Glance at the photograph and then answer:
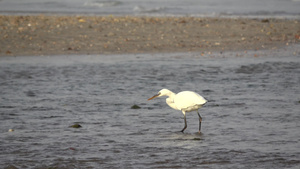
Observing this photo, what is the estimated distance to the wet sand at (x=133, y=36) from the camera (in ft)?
62.5

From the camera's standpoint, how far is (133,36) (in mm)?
20703

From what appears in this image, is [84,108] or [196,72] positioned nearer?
[84,108]

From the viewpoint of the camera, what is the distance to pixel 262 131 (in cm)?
885

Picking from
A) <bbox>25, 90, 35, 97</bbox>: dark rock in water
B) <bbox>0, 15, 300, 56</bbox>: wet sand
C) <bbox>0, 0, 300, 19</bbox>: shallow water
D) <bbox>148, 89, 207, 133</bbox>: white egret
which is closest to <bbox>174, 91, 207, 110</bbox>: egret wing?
<bbox>148, 89, 207, 133</bbox>: white egret

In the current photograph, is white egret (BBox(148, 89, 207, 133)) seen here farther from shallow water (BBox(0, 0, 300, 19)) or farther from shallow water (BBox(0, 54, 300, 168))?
shallow water (BBox(0, 0, 300, 19))

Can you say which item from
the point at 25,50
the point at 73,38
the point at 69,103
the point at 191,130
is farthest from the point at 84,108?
the point at 73,38

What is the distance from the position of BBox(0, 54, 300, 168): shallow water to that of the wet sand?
175cm

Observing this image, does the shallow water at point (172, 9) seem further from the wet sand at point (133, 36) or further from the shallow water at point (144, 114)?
the shallow water at point (144, 114)

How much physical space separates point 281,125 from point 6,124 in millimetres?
4672

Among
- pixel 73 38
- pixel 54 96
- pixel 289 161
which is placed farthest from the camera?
pixel 73 38

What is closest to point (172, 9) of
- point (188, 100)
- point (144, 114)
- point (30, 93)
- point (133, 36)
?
point (133, 36)

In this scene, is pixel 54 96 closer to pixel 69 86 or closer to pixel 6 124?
pixel 69 86

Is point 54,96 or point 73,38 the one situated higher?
point 73,38

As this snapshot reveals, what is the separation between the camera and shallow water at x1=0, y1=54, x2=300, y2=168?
7.40 metres
